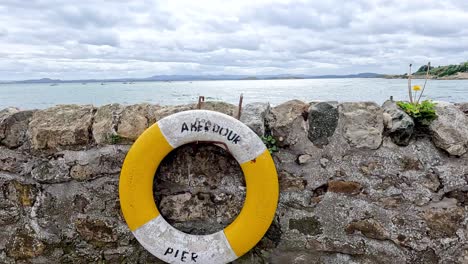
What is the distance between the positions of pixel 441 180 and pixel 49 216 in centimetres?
197

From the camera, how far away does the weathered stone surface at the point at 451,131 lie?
1872 millimetres

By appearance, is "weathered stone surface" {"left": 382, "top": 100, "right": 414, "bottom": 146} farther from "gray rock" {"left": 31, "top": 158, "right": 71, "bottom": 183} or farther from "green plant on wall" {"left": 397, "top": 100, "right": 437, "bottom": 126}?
"gray rock" {"left": 31, "top": 158, "right": 71, "bottom": 183}

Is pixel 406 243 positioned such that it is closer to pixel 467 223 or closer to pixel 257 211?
pixel 467 223

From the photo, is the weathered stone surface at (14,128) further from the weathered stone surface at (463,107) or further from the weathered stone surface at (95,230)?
the weathered stone surface at (463,107)

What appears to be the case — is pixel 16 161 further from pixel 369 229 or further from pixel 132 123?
pixel 369 229

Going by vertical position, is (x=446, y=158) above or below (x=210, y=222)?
above

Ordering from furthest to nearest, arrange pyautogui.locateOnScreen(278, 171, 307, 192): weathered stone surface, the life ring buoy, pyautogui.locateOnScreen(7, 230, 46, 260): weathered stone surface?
pyautogui.locateOnScreen(7, 230, 46, 260): weathered stone surface → pyautogui.locateOnScreen(278, 171, 307, 192): weathered stone surface → the life ring buoy

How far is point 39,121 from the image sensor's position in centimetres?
205

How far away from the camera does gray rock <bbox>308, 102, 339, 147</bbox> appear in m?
1.95

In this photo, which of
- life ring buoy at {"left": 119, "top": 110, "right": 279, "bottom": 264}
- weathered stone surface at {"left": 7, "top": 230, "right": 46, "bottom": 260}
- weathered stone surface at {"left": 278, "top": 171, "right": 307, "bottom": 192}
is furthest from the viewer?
weathered stone surface at {"left": 7, "top": 230, "right": 46, "bottom": 260}

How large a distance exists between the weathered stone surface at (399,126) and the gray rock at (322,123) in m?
0.26

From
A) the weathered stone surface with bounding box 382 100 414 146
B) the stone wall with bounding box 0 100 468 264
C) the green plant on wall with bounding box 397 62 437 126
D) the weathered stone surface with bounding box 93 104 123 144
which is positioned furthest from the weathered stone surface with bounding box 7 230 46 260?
the green plant on wall with bounding box 397 62 437 126

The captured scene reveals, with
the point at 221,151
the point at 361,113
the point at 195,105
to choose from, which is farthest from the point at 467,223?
the point at 195,105

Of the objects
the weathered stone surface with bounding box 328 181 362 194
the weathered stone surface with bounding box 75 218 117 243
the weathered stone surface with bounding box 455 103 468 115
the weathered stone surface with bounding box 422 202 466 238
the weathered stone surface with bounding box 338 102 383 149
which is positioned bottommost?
the weathered stone surface with bounding box 75 218 117 243
